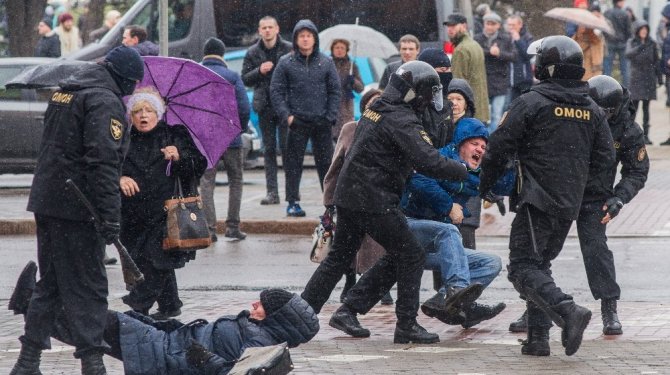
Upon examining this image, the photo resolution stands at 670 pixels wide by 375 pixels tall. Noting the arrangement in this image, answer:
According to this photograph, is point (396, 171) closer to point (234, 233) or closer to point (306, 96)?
point (234, 233)

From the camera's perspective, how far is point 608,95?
390 inches

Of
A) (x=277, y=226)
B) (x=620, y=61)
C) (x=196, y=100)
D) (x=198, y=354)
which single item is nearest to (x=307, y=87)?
(x=277, y=226)

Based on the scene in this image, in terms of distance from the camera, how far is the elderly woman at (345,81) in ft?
58.0

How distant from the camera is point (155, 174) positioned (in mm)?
10234

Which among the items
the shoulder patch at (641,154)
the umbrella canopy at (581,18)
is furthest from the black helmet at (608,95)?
the umbrella canopy at (581,18)

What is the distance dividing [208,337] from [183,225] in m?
2.10

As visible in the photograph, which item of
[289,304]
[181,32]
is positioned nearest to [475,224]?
[289,304]

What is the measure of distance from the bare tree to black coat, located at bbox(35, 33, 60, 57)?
56.0 inches

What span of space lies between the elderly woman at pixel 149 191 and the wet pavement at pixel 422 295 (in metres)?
0.55

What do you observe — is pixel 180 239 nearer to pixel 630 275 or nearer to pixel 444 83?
pixel 444 83

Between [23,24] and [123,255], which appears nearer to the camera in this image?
[123,255]

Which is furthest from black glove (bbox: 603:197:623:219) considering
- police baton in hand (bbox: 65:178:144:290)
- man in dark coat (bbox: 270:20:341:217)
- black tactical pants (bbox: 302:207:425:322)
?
man in dark coat (bbox: 270:20:341:217)

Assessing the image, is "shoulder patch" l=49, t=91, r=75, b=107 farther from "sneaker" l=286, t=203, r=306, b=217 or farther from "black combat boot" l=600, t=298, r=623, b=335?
"sneaker" l=286, t=203, r=306, b=217

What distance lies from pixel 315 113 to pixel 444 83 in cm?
431
